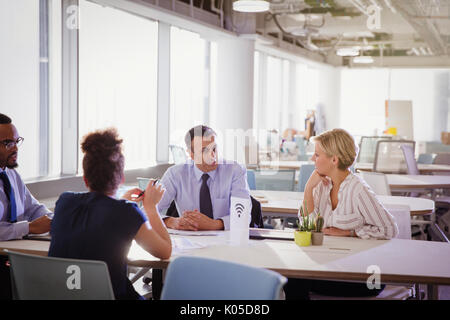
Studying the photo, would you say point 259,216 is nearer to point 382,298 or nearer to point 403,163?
point 382,298

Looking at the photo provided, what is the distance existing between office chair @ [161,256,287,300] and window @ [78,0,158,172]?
447 centimetres

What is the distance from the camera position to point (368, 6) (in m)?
9.11

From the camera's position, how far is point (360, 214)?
2898 millimetres

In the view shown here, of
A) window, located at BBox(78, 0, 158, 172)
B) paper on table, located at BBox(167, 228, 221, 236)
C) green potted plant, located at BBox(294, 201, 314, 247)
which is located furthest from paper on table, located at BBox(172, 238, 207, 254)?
window, located at BBox(78, 0, 158, 172)

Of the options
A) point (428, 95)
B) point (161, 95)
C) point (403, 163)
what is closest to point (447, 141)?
Answer: point (428, 95)

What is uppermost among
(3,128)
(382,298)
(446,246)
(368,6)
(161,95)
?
(368,6)

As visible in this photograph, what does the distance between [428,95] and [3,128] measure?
15.7 m

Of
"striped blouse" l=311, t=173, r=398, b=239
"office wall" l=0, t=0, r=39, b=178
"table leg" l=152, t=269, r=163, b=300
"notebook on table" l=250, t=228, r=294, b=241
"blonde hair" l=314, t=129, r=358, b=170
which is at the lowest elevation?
"table leg" l=152, t=269, r=163, b=300

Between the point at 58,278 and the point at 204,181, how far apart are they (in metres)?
1.69

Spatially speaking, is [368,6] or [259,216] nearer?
[259,216]

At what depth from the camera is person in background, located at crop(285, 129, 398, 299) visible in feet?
8.93

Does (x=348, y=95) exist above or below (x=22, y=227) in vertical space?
above

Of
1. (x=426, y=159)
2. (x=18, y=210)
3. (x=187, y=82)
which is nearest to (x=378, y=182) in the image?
(x=18, y=210)

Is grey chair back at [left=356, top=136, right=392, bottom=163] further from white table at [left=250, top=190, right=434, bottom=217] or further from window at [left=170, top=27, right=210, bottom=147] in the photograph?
white table at [left=250, top=190, right=434, bottom=217]
